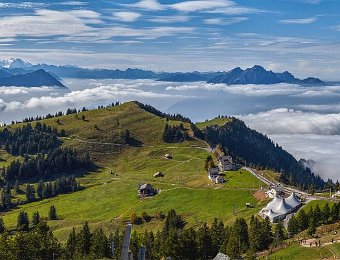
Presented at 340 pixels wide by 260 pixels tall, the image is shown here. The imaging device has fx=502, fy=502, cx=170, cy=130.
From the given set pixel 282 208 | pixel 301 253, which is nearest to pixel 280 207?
pixel 282 208

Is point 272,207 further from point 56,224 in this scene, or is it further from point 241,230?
point 56,224

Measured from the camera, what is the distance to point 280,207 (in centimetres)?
13575

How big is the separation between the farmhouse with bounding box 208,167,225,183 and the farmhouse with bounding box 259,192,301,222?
149 feet

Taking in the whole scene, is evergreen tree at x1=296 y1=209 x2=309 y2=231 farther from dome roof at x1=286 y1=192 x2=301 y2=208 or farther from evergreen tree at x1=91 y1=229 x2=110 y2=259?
evergreen tree at x1=91 y1=229 x2=110 y2=259

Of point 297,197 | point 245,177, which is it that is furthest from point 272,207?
point 245,177

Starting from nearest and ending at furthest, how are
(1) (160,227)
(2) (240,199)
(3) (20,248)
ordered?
(3) (20,248)
(1) (160,227)
(2) (240,199)

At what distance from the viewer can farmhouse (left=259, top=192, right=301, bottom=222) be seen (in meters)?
133

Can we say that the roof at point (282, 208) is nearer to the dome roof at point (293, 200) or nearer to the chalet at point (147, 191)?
the dome roof at point (293, 200)

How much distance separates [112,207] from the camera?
188 metres

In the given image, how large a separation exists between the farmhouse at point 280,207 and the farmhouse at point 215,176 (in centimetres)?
4531

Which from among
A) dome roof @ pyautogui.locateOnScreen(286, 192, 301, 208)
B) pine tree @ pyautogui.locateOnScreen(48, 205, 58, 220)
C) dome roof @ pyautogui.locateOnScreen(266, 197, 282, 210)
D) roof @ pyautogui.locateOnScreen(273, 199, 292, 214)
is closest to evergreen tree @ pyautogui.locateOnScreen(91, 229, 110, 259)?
roof @ pyautogui.locateOnScreen(273, 199, 292, 214)

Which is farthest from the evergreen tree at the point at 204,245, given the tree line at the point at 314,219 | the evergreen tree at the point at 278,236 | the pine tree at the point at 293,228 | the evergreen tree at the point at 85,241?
the evergreen tree at the point at 85,241

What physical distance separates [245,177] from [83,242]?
296ft

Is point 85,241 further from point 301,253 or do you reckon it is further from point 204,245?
point 301,253
